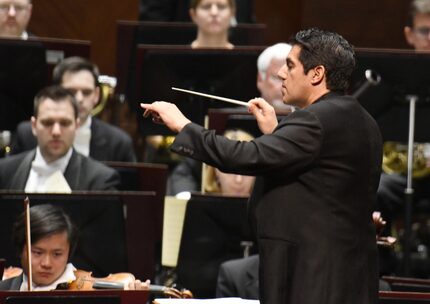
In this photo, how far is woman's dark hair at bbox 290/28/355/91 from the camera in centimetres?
306

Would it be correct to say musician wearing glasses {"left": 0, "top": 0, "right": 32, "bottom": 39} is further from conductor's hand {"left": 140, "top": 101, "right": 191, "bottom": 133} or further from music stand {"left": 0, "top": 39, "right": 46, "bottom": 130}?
conductor's hand {"left": 140, "top": 101, "right": 191, "bottom": 133}

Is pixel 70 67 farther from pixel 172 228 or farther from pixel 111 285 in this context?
pixel 111 285

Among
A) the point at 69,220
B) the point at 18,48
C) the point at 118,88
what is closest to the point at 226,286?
the point at 69,220

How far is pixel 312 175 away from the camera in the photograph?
299cm

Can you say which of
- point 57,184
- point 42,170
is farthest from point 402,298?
point 42,170

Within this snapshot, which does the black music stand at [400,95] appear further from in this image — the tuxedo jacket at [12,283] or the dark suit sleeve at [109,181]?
the tuxedo jacket at [12,283]

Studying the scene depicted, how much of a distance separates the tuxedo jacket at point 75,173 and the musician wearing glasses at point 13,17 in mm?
1045

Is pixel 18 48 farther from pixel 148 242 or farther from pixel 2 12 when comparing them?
pixel 148 242

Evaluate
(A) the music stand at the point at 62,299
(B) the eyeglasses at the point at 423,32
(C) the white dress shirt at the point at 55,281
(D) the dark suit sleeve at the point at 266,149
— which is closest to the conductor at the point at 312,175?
(D) the dark suit sleeve at the point at 266,149

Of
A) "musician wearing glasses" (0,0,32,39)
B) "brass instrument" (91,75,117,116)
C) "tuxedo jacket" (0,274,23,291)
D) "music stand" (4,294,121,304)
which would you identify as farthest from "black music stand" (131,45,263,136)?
"music stand" (4,294,121,304)

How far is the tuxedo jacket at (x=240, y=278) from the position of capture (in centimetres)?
447

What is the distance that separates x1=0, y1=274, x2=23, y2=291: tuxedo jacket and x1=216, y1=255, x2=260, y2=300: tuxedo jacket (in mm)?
873

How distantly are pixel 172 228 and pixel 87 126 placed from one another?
40.4 inches

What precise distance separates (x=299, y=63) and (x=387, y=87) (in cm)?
214
